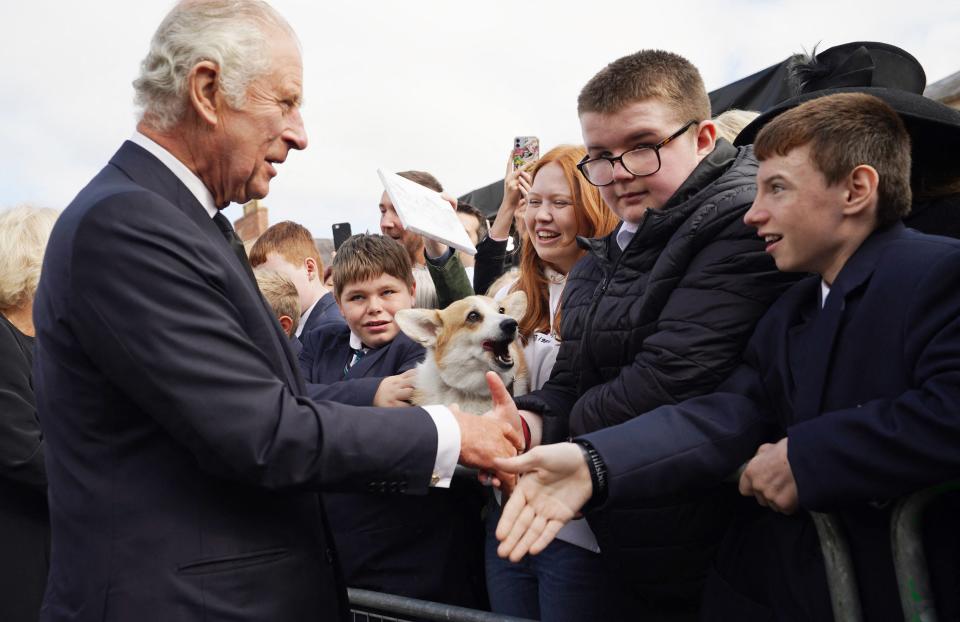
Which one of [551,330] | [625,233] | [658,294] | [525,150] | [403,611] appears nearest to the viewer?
[658,294]

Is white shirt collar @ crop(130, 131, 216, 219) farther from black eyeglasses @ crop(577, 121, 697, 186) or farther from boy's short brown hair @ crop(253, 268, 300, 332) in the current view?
boy's short brown hair @ crop(253, 268, 300, 332)

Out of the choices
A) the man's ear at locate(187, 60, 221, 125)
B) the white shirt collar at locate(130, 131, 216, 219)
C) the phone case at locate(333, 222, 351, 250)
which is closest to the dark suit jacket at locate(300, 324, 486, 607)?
the white shirt collar at locate(130, 131, 216, 219)

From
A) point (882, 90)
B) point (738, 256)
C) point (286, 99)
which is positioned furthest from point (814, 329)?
point (286, 99)

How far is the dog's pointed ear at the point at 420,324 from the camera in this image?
3.82m

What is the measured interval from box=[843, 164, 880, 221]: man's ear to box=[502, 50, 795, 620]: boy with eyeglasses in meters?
0.36

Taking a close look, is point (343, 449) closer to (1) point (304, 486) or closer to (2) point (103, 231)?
(1) point (304, 486)

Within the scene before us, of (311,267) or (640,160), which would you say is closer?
(640,160)

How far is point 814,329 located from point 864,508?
431 millimetres

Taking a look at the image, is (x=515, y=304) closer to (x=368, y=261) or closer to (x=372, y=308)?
(x=372, y=308)

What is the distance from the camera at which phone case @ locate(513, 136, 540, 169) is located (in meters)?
4.80

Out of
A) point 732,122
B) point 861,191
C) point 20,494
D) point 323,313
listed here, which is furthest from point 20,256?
point 861,191

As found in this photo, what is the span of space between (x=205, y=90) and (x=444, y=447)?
1152 millimetres

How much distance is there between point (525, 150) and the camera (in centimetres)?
486

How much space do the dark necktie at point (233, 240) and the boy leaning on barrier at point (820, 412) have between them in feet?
3.04
